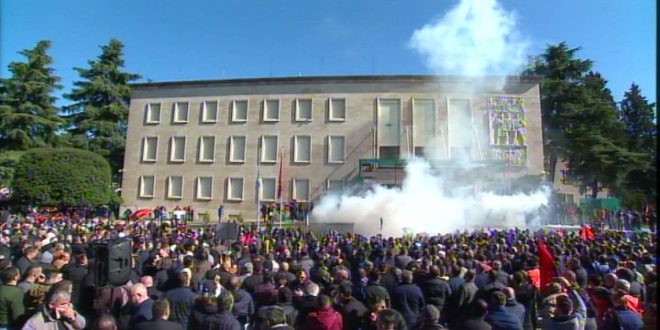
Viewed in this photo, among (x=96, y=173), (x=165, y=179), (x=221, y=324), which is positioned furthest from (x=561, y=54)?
(x=221, y=324)

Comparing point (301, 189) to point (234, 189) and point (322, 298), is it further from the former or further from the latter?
point (322, 298)

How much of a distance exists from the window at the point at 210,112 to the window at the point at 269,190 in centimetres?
857

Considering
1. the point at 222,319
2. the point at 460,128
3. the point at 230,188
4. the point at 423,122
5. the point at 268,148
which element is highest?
the point at 423,122

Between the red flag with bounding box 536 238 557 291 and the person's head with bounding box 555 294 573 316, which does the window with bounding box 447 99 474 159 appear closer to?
the red flag with bounding box 536 238 557 291

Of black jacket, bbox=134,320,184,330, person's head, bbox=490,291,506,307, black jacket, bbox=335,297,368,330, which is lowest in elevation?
black jacket, bbox=335,297,368,330

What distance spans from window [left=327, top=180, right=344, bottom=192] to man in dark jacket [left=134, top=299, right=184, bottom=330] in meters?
34.2

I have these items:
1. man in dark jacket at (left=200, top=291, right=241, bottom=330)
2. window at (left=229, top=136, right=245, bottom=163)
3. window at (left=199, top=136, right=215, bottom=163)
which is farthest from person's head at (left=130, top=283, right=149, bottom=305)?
window at (left=199, top=136, right=215, bottom=163)

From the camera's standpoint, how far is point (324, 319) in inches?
195

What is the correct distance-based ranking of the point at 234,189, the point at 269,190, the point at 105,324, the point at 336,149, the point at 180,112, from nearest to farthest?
1. the point at 105,324
2. the point at 336,149
3. the point at 269,190
4. the point at 234,189
5. the point at 180,112

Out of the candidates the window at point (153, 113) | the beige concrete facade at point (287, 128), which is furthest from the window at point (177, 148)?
the window at point (153, 113)

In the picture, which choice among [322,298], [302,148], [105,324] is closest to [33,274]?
[105,324]

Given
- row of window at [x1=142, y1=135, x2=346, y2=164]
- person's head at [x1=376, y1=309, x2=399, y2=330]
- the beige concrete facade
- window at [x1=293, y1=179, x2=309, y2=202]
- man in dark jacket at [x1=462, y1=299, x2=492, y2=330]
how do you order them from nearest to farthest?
person's head at [x1=376, y1=309, x2=399, y2=330] → man in dark jacket at [x1=462, y1=299, x2=492, y2=330] → the beige concrete facade → window at [x1=293, y1=179, x2=309, y2=202] → row of window at [x1=142, y1=135, x2=346, y2=164]

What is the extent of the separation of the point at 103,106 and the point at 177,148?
9936 mm

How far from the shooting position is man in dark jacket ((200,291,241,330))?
183 inches
